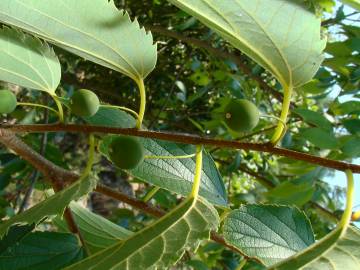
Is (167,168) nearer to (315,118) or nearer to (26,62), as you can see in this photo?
(26,62)

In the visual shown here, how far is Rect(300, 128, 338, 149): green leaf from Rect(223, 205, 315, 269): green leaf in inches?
43.9

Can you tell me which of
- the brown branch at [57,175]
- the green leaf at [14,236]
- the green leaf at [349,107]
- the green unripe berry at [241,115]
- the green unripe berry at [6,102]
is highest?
the green leaf at [349,107]

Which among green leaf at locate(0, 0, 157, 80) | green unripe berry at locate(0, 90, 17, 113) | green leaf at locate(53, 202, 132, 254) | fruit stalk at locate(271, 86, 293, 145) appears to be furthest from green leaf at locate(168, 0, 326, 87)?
green leaf at locate(53, 202, 132, 254)

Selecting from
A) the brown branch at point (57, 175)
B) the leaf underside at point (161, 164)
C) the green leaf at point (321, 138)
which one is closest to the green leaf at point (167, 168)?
the leaf underside at point (161, 164)

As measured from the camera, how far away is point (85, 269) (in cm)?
79

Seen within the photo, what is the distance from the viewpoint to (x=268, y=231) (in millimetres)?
1114

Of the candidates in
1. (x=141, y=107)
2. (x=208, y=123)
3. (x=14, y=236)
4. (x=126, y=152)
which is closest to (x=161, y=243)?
(x=126, y=152)

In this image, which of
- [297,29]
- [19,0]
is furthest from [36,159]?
[297,29]

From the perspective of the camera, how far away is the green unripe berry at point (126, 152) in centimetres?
93

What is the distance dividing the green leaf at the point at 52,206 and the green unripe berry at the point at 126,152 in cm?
11

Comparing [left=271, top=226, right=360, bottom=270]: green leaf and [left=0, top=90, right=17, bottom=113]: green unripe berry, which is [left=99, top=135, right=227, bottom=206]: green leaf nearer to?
[left=0, top=90, right=17, bottom=113]: green unripe berry

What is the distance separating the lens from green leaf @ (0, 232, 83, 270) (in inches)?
46.0

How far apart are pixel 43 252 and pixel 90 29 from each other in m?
0.53

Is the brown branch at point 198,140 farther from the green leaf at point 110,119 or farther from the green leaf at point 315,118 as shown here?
the green leaf at point 315,118
